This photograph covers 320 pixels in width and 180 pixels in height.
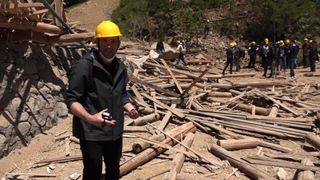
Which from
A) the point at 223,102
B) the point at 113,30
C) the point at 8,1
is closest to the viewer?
the point at 113,30

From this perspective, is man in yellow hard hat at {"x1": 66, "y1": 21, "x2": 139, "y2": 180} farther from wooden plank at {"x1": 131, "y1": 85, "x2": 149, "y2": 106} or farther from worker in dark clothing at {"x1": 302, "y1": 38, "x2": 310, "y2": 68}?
worker in dark clothing at {"x1": 302, "y1": 38, "x2": 310, "y2": 68}

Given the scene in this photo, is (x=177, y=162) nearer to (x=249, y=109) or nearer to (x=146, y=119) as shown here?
(x=146, y=119)

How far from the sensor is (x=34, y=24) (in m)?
8.03

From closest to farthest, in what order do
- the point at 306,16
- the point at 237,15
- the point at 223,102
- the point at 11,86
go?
the point at 11,86, the point at 223,102, the point at 306,16, the point at 237,15

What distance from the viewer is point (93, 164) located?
4129 millimetres

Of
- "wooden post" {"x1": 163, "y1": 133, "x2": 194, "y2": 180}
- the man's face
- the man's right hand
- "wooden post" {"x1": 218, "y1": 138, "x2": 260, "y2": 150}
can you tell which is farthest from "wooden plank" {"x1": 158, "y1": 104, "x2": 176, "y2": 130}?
the man's right hand

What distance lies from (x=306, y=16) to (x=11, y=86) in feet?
92.0

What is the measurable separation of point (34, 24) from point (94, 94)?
14.7 feet

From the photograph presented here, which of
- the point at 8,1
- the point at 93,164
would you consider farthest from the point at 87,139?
the point at 8,1

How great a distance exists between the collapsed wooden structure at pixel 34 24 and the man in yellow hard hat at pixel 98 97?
10.9ft

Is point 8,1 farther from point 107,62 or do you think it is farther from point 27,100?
point 107,62

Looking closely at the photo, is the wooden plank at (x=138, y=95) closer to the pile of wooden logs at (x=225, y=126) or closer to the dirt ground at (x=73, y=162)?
the pile of wooden logs at (x=225, y=126)

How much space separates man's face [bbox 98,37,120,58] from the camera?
3994 mm

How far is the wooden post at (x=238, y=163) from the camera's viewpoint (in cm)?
618
